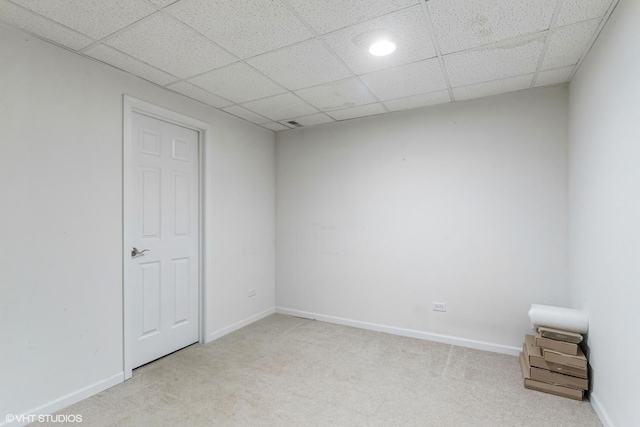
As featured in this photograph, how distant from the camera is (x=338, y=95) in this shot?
3.16 m

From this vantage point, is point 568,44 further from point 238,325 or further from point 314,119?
point 238,325

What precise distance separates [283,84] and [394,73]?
988mm

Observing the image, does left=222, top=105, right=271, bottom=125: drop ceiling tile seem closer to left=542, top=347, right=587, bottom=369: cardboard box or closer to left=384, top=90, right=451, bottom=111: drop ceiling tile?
left=384, top=90, right=451, bottom=111: drop ceiling tile

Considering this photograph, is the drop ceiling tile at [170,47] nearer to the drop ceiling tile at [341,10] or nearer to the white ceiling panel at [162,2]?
the white ceiling panel at [162,2]

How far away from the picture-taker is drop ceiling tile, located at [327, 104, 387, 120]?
351 centimetres

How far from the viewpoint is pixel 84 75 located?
2.41m

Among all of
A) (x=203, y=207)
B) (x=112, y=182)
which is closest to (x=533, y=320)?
(x=203, y=207)

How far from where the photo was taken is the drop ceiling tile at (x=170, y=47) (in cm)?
203

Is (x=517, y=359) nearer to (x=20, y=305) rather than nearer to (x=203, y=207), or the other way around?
(x=203, y=207)

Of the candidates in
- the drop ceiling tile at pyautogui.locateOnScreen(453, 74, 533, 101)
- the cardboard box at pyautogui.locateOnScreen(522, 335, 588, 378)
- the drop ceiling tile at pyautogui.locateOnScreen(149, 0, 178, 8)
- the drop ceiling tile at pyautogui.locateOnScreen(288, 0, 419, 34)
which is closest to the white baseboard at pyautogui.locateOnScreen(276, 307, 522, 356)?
the cardboard box at pyautogui.locateOnScreen(522, 335, 588, 378)

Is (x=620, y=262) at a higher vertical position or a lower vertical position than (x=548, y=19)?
lower

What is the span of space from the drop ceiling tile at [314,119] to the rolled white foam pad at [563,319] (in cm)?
292

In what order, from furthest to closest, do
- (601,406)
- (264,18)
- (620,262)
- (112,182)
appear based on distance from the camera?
(112,182), (601,406), (264,18), (620,262)

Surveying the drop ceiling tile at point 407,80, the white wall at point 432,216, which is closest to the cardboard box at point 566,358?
the white wall at point 432,216
